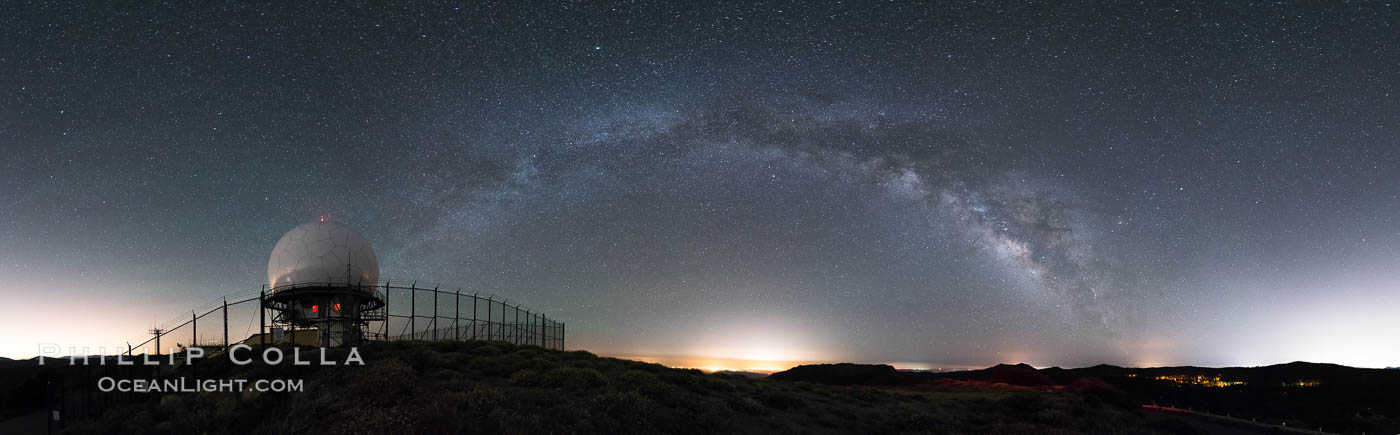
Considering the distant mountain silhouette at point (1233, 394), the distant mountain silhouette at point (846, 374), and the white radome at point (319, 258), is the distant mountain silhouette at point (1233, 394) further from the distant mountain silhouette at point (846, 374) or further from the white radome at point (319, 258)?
the white radome at point (319, 258)

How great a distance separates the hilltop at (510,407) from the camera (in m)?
13.5

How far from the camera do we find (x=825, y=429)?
664 inches

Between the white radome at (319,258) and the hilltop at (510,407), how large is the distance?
1312 centimetres

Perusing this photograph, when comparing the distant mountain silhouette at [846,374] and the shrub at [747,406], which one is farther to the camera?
the distant mountain silhouette at [846,374]

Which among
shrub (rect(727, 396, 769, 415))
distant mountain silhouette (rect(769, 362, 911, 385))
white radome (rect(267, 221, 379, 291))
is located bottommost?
distant mountain silhouette (rect(769, 362, 911, 385))

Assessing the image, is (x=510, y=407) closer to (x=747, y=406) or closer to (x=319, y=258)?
(x=747, y=406)

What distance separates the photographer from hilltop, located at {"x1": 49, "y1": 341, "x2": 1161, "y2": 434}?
13523 mm

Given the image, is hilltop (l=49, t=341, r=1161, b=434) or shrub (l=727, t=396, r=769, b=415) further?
shrub (l=727, t=396, r=769, b=415)

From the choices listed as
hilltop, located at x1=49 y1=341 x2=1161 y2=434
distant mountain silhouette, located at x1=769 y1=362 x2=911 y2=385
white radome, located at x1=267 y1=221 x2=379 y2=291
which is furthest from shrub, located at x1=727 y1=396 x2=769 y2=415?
distant mountain silhouette, located at x1=769 y1=362 x2=911 y2=385

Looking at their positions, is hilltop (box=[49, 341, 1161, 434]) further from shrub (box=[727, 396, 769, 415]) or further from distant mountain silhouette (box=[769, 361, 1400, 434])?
distant mountain silhouette (box=[769, 361, 1400, 434])

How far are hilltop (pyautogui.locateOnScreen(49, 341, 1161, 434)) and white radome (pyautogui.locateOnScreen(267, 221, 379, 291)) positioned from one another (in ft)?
43.0

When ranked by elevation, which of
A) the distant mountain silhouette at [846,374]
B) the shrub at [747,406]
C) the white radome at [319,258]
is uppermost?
the white radome at [319,258]

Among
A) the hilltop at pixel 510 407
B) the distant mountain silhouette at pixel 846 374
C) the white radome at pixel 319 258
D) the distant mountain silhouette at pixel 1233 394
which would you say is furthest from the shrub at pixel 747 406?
the distant mountain silhouette at pixel 846 374

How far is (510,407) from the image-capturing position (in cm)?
1438
